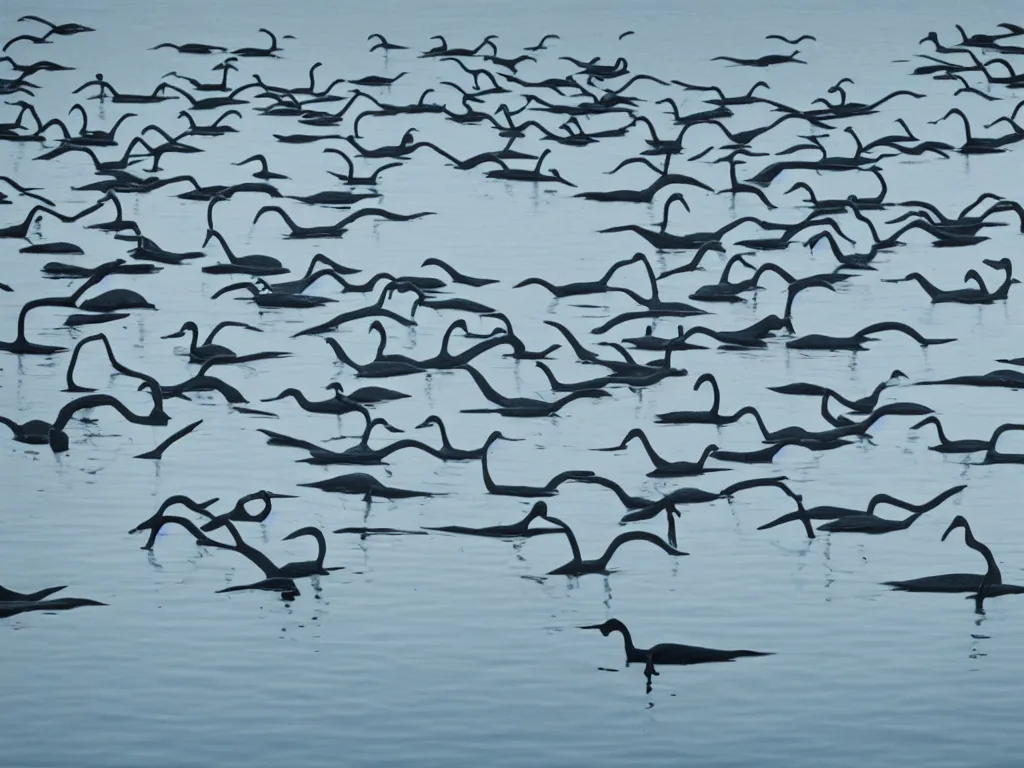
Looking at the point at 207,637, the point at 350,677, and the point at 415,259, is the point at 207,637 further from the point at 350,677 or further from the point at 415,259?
the point at 415,259

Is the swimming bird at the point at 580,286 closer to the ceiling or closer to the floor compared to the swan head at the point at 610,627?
closer to the ceiling

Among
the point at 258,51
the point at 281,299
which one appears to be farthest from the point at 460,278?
the point at 258,51

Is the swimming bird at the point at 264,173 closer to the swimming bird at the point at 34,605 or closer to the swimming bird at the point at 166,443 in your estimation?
the swimming bird at the point at 166,443

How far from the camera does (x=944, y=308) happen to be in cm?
3441

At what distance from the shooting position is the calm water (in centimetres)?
1764

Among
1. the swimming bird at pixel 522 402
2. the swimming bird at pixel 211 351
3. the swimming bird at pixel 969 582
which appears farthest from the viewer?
the swimming bird at pixel 211 351

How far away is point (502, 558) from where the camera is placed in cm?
2219

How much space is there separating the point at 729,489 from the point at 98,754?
869 cm

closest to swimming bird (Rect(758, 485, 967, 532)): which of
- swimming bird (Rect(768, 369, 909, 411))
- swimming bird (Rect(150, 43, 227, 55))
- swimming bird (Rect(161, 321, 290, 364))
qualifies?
swimming bird (Rect(768, 369, 909, 411))

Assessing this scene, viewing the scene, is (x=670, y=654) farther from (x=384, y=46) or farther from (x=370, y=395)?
(x=384, y=46)

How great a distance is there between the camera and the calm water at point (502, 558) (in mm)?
17641

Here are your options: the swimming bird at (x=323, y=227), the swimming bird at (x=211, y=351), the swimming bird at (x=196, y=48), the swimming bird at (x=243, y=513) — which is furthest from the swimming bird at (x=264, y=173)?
the swimming bird at (x=243, y=513)

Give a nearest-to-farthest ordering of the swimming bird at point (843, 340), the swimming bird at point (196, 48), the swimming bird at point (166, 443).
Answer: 1. the swimming bird at point (166, 443)
2. the swimming bird at point (843, 340)
3. the swimming bird at point (196, 48)

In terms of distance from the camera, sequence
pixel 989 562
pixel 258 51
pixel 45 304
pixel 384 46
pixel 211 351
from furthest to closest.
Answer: pixel 384 46 → pixel 258 51 → pixel 45 304 → pixel 211 351 → pixel 989 562
